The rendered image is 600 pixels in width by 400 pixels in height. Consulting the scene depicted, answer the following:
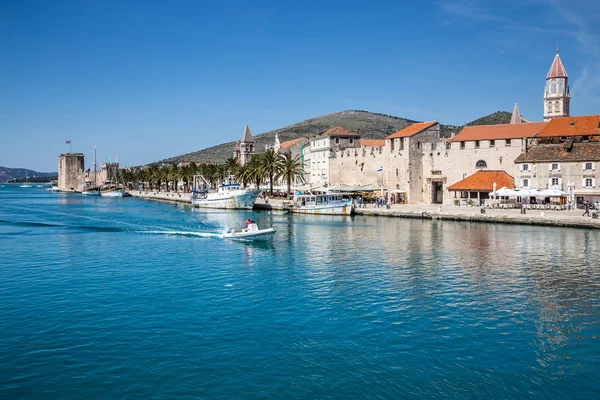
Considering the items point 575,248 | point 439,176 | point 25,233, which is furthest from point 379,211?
point 25,233

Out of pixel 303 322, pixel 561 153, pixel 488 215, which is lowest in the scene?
pixel 303 322

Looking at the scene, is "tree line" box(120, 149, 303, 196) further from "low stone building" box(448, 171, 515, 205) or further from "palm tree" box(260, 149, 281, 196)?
"low stone building" box(448, 171, 515, 205)

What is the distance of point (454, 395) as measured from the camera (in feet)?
39.2

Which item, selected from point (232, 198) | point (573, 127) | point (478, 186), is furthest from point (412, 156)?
point (232, 198)

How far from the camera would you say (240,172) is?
85.1 m

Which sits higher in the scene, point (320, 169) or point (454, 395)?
point (320, 169)

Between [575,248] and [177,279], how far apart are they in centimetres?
2279

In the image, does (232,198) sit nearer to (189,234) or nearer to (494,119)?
(189,234)

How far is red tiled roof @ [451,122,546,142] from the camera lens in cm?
5488

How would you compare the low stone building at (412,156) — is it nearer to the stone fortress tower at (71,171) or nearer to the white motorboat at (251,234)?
the white motorboat at (251,234)

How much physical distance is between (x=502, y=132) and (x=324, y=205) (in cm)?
2024

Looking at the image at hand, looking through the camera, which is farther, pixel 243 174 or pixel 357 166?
pixel 243 174

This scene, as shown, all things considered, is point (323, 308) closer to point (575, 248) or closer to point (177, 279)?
point (177, 279)

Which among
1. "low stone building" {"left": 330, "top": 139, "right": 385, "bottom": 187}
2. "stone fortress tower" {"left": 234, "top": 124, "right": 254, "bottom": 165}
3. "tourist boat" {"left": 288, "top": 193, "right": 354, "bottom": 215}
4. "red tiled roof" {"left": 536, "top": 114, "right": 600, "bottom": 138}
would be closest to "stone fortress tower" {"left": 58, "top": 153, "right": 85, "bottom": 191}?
"stone fortress tower" {"left": 234, "top": 124, "right": 254, "bottom": 165}
